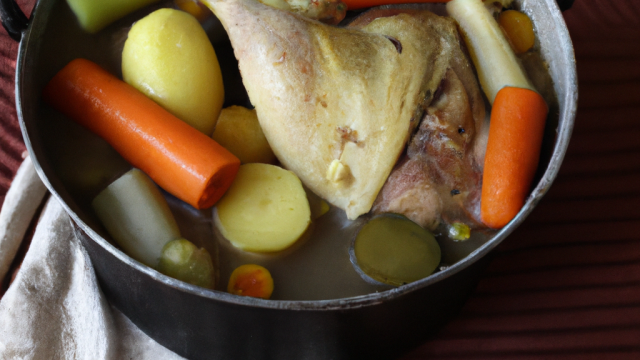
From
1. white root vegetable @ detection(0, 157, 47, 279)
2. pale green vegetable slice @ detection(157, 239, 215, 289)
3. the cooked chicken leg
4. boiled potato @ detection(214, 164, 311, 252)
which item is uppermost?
the cooked chicken leg

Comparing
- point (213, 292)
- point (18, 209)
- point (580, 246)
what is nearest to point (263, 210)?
point (213, 292)

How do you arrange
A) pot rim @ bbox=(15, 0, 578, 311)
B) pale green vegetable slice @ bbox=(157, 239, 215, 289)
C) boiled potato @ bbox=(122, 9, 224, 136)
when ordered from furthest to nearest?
boiled potato @ bbox=(122, 9, 224, 136), pale green vegetable slice @ bbox=(157, 239, 215, 289), pot rim @ bbox=(15, 0, 578, 311)

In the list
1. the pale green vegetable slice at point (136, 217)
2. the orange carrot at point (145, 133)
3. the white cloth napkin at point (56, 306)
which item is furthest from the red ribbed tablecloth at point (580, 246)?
the pale green vegetable slice at point (136, 217)

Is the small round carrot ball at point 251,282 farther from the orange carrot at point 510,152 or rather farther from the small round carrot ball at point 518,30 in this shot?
the small round carrot ball at point 518,30

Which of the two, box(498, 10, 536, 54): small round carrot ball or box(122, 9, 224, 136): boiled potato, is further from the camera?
box(498, 10, 536, 54): small round carrot ball

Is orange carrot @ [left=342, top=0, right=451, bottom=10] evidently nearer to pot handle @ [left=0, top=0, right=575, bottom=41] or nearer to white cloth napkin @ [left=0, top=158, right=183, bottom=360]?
pot handle @ [left=0, top=0, right=575, bottom=41]

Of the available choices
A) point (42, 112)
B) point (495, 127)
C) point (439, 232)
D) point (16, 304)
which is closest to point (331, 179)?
point (439, 232)

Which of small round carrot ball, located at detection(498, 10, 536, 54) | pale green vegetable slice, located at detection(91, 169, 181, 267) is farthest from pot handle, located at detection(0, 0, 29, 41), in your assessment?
small round carrot ball, located at detection(498, 10, 536, 54)
